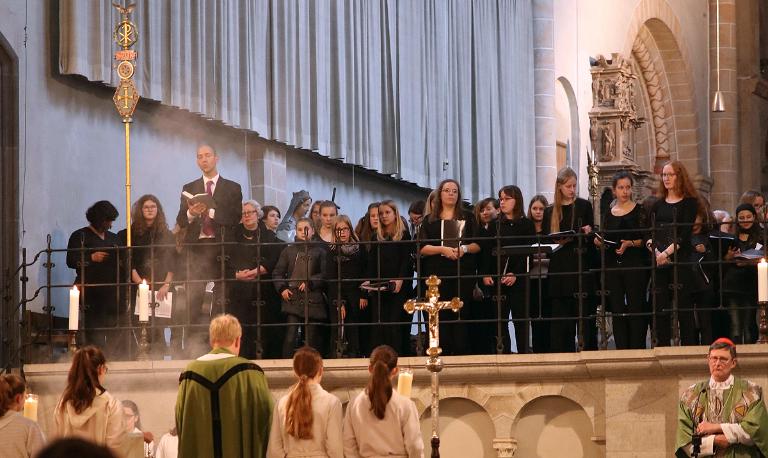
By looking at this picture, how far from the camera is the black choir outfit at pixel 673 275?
11016 millimetres

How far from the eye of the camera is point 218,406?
8.96 meters

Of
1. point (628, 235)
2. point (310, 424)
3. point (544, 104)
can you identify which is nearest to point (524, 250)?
point (628, 235)

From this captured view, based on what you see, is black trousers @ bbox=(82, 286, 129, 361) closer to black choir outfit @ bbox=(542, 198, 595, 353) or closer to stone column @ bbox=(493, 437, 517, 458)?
stone column @ bbox=(493, 437, 517, 458)

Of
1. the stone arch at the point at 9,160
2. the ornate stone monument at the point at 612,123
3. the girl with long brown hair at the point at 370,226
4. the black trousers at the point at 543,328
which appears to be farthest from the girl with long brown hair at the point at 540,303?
the ornate stone monument at the point at 612,123

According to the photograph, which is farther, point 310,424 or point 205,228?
point 205,228

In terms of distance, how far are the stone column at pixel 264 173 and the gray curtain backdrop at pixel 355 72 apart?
0.70 ft

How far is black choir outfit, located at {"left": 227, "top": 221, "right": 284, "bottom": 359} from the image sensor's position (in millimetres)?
11703

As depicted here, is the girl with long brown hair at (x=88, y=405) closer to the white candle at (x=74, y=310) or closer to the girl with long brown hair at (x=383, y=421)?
the girl with long brown hair at (x=383, y=421)

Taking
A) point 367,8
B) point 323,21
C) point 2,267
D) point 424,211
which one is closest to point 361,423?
point 424,211

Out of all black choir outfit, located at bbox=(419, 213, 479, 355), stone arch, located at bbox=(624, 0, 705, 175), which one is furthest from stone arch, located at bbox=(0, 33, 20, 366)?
stone arch, located at bbox=(624, 0, 705, 175)

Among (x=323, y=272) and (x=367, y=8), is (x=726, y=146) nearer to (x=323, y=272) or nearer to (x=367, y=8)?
(x=367, y=8)

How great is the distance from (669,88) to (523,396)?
20.5 metres

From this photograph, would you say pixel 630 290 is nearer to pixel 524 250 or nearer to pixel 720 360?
pixel 524 250

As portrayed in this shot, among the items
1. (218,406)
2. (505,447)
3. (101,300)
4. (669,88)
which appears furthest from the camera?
(669,88)
